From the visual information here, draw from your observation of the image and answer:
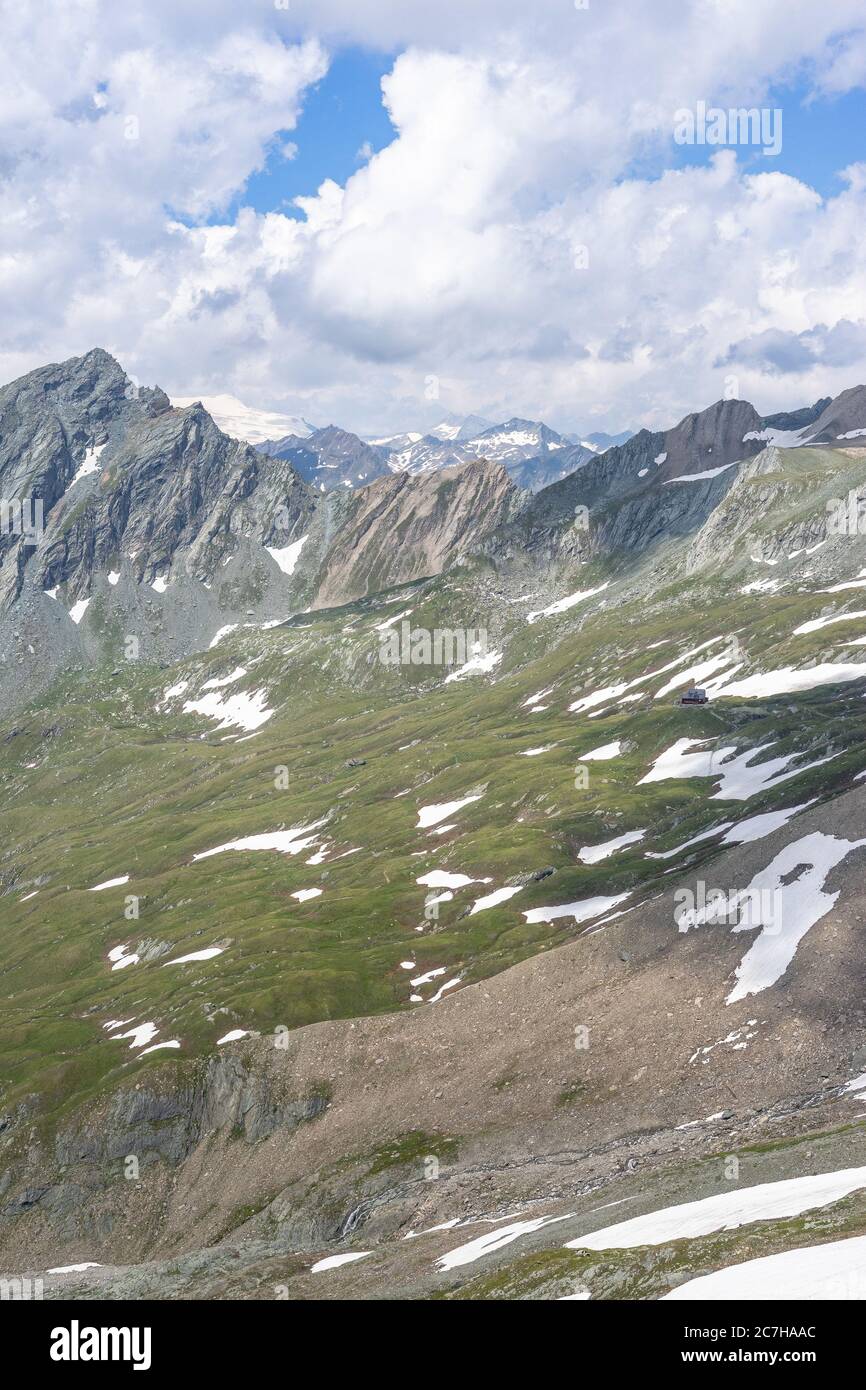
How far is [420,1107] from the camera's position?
78375 millimetres

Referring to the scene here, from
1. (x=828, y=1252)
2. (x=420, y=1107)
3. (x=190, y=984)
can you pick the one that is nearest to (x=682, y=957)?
(x=420, y=1107)

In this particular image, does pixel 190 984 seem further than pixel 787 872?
Yes

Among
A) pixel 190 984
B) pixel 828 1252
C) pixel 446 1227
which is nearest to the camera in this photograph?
pixel 828 1252

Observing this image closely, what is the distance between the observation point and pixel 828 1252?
30.8 meters

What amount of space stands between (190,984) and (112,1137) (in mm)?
27020

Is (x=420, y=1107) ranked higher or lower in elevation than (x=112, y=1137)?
higher

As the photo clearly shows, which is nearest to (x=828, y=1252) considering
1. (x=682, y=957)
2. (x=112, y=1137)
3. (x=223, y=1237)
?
(x=682, y=957)

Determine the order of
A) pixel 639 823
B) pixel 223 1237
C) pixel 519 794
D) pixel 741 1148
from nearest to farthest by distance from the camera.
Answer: pixel 741 1148
pixel 223 1237
pixel 639 823
pixel 519 794
